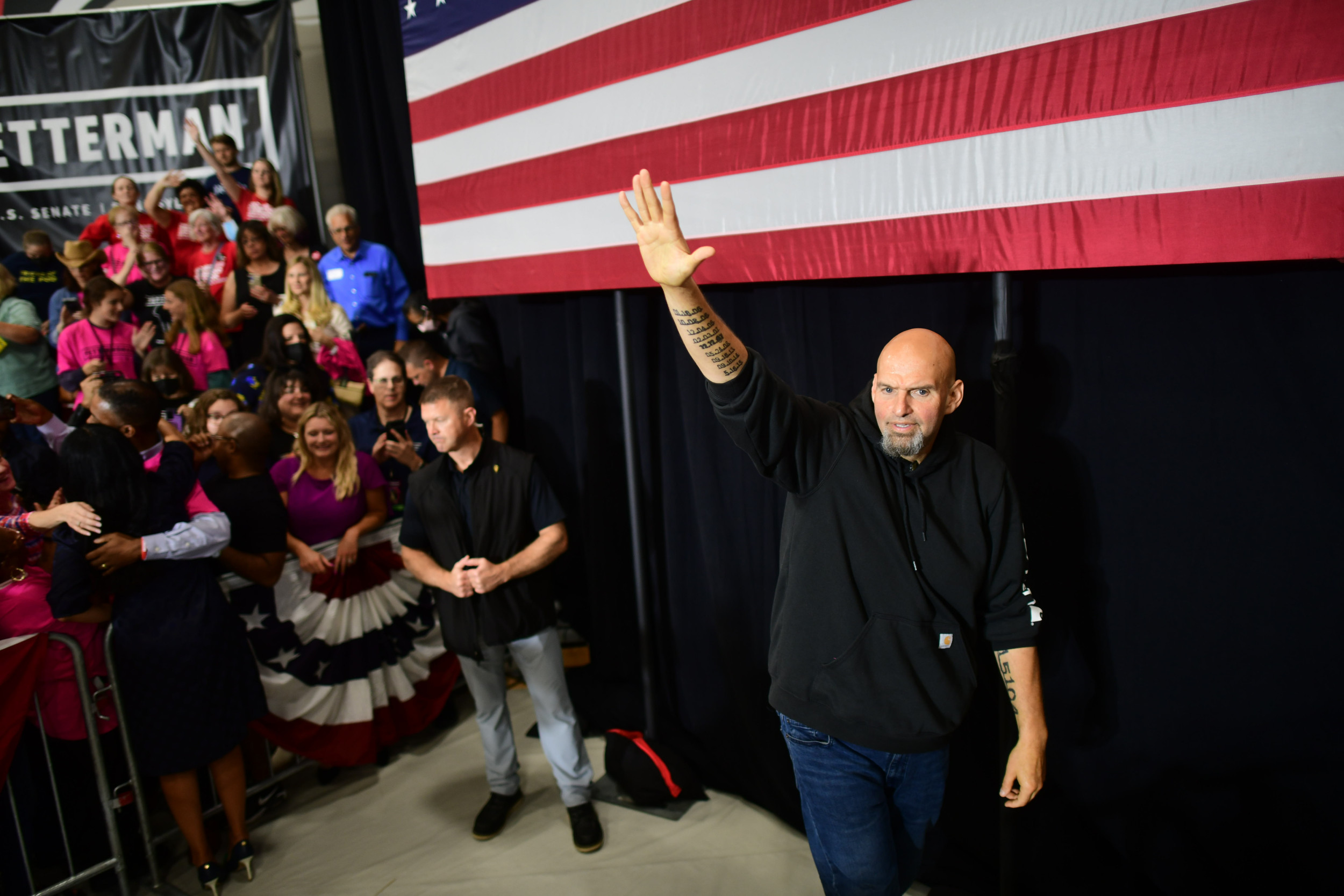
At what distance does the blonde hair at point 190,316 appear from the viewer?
14.5 feet

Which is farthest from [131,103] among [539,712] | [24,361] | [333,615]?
[539,712]

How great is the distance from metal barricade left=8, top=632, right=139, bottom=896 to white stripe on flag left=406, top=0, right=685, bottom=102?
2.50m

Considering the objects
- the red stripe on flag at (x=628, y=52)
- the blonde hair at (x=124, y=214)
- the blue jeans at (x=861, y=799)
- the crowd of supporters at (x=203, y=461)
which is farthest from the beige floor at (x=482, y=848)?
the blonde hair at (x=124, y=214)

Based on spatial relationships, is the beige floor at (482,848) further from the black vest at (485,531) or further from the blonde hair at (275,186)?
the blonde hair at (275,186)

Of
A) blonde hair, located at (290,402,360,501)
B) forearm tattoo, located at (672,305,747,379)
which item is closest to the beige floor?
blonde hair, located at (290,402,360,501)

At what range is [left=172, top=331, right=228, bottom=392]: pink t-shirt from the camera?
4.46 m

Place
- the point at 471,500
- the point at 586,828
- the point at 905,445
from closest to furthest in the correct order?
the point at 905,445 < the point at 471,500 < the point at 586,828

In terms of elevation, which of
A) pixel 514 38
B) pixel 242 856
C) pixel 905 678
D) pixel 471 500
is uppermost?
pixel 514 38

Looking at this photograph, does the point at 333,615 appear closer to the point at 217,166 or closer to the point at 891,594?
the point at 891,594

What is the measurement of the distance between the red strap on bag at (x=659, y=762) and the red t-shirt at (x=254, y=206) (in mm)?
3910

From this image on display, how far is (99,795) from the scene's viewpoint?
107 inches

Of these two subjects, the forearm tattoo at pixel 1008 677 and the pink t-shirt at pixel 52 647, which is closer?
the forearm tattoo at pixel 1008 677

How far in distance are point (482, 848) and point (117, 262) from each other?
15.1ft

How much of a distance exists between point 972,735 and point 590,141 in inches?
90.9
